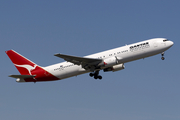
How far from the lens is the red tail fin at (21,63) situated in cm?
5466

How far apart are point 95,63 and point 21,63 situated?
1578 centimetres

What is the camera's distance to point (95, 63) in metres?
49.5

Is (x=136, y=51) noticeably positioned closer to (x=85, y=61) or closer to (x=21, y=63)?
(x=85, y=61)

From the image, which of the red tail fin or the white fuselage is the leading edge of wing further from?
the red tail fin

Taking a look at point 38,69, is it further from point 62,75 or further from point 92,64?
point 92,64

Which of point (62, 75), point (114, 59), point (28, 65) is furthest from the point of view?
point (28, 65)

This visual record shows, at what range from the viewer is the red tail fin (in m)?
54.7

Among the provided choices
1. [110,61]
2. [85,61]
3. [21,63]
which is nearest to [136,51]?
[110,61]

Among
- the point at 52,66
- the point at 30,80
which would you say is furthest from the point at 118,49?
the point at 30,80

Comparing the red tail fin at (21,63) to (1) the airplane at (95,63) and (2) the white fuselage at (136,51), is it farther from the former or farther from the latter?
(2) the white fuselage at (136,51)

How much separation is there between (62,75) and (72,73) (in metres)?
1.96

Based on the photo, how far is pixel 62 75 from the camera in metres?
51.6

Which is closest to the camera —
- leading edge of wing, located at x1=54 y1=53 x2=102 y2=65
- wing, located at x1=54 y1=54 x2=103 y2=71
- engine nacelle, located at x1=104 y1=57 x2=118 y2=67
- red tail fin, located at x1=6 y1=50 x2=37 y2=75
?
leading edge of wing, located at x1=54 y1=53 x2=102 y2=65

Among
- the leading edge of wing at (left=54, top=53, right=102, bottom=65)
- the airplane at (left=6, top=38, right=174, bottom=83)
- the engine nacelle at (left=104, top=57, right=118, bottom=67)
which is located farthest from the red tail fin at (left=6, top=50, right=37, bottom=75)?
the engine nacelle at (left=104, top=57, right=118, bottom=67)
